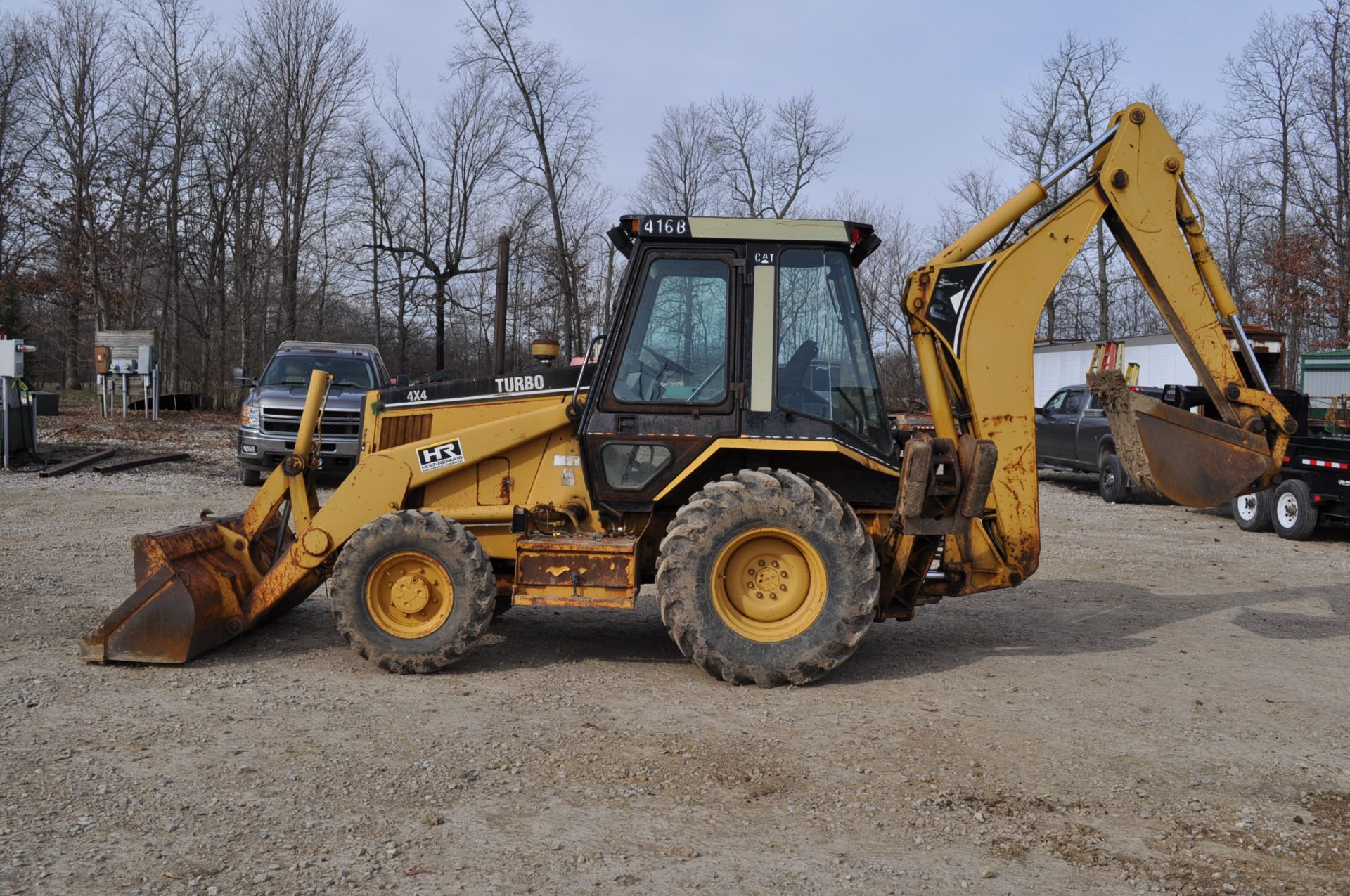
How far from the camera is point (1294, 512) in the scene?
13.3m

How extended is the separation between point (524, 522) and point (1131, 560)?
7.44 m

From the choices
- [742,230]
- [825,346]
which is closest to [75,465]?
[742,230]

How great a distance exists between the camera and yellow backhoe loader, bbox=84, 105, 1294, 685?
611 cm

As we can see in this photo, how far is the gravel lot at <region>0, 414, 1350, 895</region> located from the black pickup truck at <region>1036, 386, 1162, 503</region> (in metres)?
8.99

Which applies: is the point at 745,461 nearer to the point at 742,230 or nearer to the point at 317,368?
the point at 742,230

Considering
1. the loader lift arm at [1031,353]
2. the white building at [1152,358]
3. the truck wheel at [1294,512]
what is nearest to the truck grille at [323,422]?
the loader lift arm at [1031,353]

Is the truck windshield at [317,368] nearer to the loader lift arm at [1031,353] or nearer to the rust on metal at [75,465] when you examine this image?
the rust on metal at [75,465]

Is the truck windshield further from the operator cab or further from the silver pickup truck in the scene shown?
the operator cab

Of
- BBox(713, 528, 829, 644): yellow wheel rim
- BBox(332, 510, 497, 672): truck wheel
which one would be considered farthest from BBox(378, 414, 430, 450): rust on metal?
BBox(713, 528, 829, 644): yellow wheel rim

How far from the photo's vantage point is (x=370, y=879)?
3674mm

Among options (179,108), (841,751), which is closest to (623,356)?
(841,751)

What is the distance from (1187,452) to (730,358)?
2959 millimetres

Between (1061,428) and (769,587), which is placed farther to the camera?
(1061,428)

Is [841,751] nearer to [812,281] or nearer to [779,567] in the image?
[779,567]
